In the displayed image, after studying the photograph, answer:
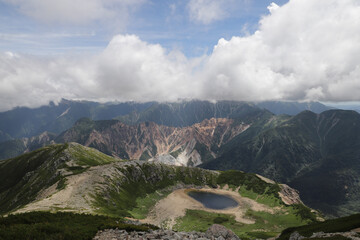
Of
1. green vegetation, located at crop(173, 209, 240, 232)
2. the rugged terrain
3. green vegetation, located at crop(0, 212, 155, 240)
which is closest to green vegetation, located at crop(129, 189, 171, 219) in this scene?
the rugged terrain

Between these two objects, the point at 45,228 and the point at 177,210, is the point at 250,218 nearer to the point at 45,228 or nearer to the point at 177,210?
the point at 177,210

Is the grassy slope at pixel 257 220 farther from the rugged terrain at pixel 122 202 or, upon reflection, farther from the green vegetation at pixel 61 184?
the green vegetation at pixel 61 184

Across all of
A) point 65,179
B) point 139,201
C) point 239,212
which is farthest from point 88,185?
point 239,212

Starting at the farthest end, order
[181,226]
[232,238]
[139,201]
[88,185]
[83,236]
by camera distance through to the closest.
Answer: [139,201] < [88,185] < [181,226] < [232,238] < [83,236]

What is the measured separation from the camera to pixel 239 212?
16800 centimetres

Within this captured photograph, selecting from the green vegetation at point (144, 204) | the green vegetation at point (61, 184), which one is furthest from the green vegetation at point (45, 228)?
the green vegetation at point (61, 184)

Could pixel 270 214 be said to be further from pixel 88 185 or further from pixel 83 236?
pixel 83 236

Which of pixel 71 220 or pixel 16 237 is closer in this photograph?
pixel 16 237

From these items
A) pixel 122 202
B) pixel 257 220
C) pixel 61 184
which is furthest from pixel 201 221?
pixel 61 184

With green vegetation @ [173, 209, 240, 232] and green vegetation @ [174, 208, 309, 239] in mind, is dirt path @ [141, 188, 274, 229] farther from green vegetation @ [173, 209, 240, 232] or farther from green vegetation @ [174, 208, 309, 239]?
green vegetation @ [174, 208, 309, 239]

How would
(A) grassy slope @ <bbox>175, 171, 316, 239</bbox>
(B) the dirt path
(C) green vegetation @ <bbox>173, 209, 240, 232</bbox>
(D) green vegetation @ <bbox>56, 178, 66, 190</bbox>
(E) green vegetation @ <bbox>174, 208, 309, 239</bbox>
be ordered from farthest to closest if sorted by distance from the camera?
(D) green vegetation @ <bbox>56, 178, 66, 190</bbox>, (B) the dirt path, (A) grassy slope @ <bbox>175, 171, 316, 239</bbox>, (E) green vegetation @ <bbox>174, 208, 309, 239</bbox>, (C) green vegetation @ <bbox>173, 209, 240, 232</bbox>

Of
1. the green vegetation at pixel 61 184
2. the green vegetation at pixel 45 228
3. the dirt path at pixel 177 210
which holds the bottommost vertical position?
the dirt path at pixel 177 210

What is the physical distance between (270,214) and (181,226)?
83.4 m

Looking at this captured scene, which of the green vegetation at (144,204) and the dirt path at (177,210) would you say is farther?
the green vegetation at (144,204)
